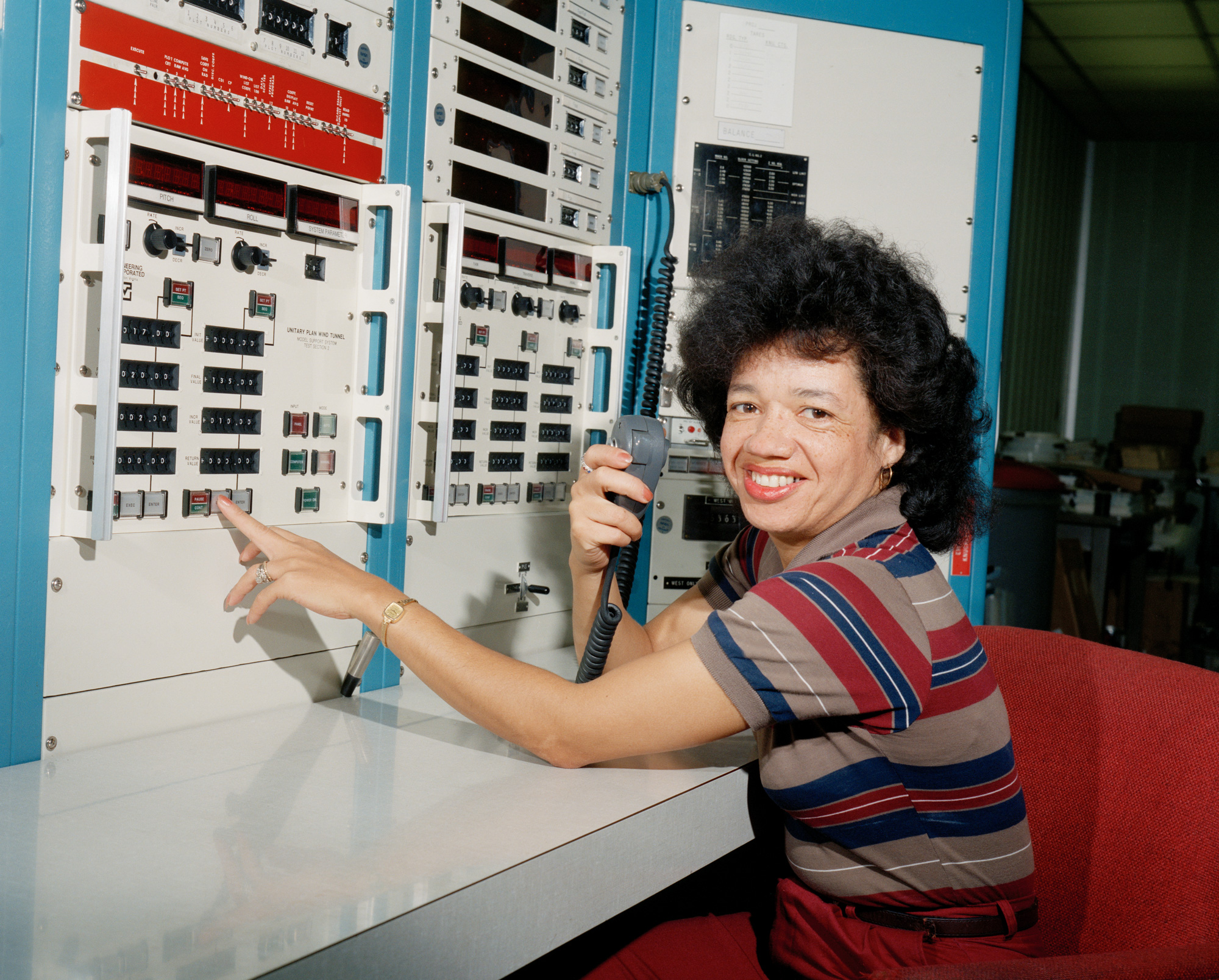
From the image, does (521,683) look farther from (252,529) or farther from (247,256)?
(247,256)

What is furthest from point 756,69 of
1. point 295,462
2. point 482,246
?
point 295,462

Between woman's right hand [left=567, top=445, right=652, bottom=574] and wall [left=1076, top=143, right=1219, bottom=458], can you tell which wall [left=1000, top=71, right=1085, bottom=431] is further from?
woman's right hand [left=567, top=445, right=652, bottom=574]

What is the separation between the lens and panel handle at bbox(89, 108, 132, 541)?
1195mm

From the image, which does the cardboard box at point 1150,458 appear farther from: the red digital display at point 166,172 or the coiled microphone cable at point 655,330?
the red digital display at point 166,172

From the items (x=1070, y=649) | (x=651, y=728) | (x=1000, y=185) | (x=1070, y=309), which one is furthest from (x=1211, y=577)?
(x=651, y=728)

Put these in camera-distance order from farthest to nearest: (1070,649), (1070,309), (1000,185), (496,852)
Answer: (1070,309)
(1000,185)
(1070,649)
(496,852)

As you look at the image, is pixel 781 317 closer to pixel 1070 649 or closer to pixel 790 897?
pixel 1070 649

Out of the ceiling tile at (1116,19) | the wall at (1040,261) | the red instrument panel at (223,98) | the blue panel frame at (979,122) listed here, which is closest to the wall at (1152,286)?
the wall at (1040,261)

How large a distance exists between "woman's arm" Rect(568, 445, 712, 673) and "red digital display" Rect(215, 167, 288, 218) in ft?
1.84

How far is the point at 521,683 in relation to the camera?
48.5 inches

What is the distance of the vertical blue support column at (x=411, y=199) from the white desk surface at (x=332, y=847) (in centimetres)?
28

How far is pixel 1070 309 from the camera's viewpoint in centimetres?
900

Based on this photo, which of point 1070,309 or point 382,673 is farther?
point 1070,309

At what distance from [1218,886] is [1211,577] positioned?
612 cm
